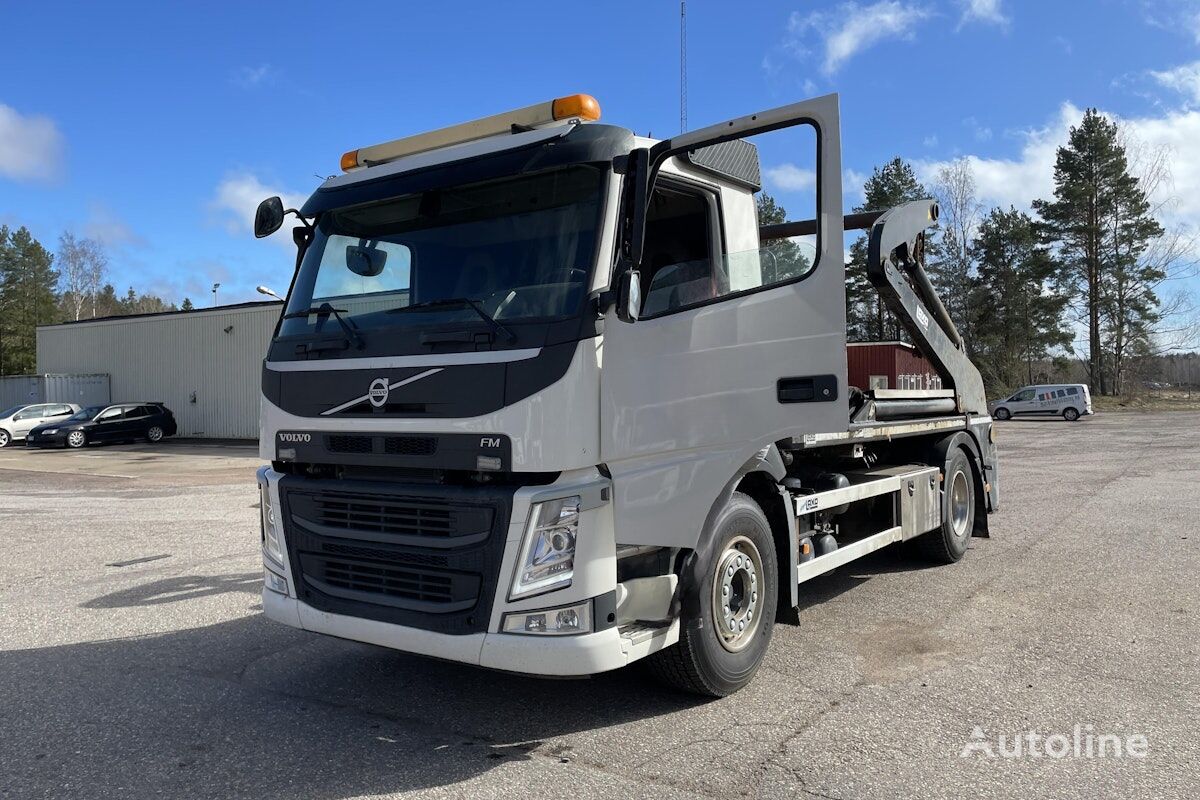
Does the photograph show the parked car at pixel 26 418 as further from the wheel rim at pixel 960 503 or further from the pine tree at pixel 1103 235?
the pine tree at pixel 1103 235

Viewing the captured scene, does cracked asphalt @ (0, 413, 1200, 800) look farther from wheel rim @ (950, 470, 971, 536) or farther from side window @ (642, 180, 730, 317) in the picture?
side window @ (642, 180, 730, 317)

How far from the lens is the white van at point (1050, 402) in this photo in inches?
1476

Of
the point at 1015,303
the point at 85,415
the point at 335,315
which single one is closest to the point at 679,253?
the point at 335,315

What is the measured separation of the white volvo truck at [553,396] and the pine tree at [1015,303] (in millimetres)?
49541

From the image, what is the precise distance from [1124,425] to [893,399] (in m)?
32.1

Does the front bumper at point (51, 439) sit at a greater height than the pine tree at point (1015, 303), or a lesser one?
lesser

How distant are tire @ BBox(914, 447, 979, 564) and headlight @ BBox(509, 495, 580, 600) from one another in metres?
4.86

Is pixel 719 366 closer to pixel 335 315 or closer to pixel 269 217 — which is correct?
pixel 335 315

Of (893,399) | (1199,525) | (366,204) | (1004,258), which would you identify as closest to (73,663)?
(366,204)

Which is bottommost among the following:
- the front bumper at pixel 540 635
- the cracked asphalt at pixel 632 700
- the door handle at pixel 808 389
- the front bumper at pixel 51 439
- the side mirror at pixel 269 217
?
the cracked asphalt at pixel 632 700

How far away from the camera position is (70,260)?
67812 mm

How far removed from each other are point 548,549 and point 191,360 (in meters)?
33.5

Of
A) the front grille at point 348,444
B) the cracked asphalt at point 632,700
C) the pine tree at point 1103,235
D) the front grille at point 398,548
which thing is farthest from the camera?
the pine tree at point 1103,235

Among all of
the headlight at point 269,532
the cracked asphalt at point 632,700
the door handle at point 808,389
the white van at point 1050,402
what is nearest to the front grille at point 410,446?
the headlight at point 269,532
